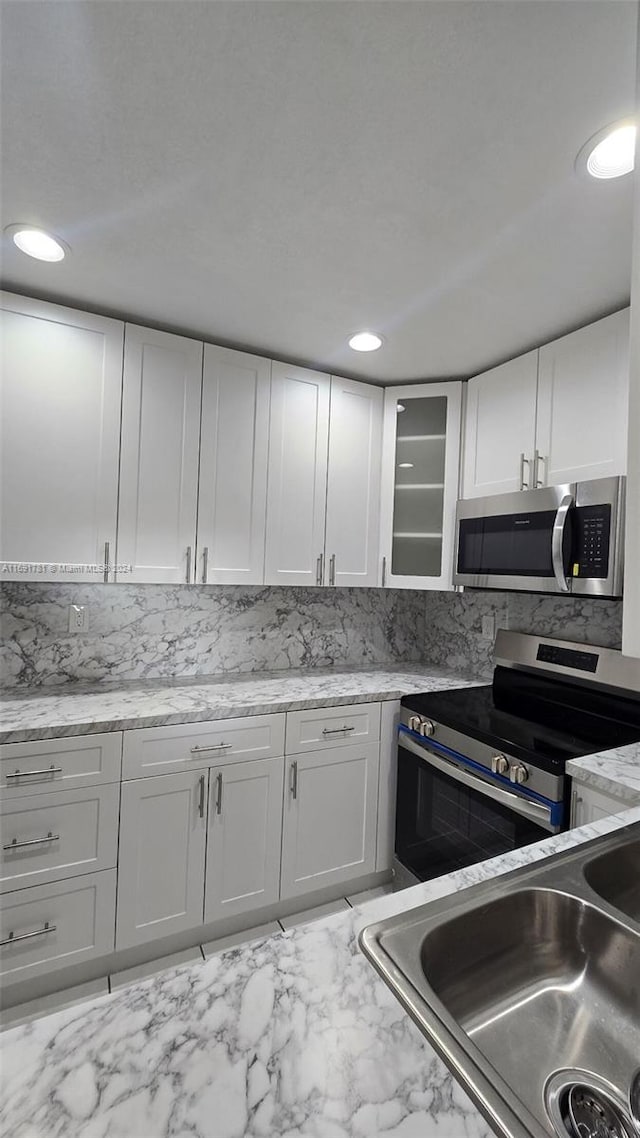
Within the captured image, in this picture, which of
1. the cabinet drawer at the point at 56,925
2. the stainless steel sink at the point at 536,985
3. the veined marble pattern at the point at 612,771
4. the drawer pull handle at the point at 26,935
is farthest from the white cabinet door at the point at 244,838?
the stainless steel sink at the point at 536,985

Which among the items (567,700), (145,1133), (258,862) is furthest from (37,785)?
(567,700)

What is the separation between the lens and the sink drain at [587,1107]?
0.59 m

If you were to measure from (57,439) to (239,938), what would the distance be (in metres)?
2.08

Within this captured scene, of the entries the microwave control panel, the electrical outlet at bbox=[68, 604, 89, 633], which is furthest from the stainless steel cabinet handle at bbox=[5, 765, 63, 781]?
the microwave control panel

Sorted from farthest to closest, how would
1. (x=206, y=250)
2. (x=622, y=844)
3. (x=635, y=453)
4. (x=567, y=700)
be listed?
1. (x=567, y=700)
2. (x=206, y=250)
3. (x=622, y=844)
4. (x=635, y=453)

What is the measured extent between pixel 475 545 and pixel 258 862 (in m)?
1.63

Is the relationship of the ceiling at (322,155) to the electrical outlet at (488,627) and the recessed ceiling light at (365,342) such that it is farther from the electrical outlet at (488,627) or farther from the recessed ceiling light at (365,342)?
the electrical outlet at (488,627)

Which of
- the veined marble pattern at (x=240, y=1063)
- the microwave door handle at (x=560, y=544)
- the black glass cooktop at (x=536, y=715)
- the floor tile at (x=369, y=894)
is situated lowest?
the floor tile at (x=369, y=894)

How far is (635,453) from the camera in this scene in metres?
0.69

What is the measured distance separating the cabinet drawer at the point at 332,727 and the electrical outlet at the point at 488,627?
823 millimetres

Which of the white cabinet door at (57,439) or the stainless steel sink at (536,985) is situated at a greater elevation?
the white cabinet door at (57,439)

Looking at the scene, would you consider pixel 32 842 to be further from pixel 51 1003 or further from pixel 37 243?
pixel 37 243

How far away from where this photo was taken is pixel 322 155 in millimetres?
1195

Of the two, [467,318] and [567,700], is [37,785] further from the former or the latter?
[467,318]
